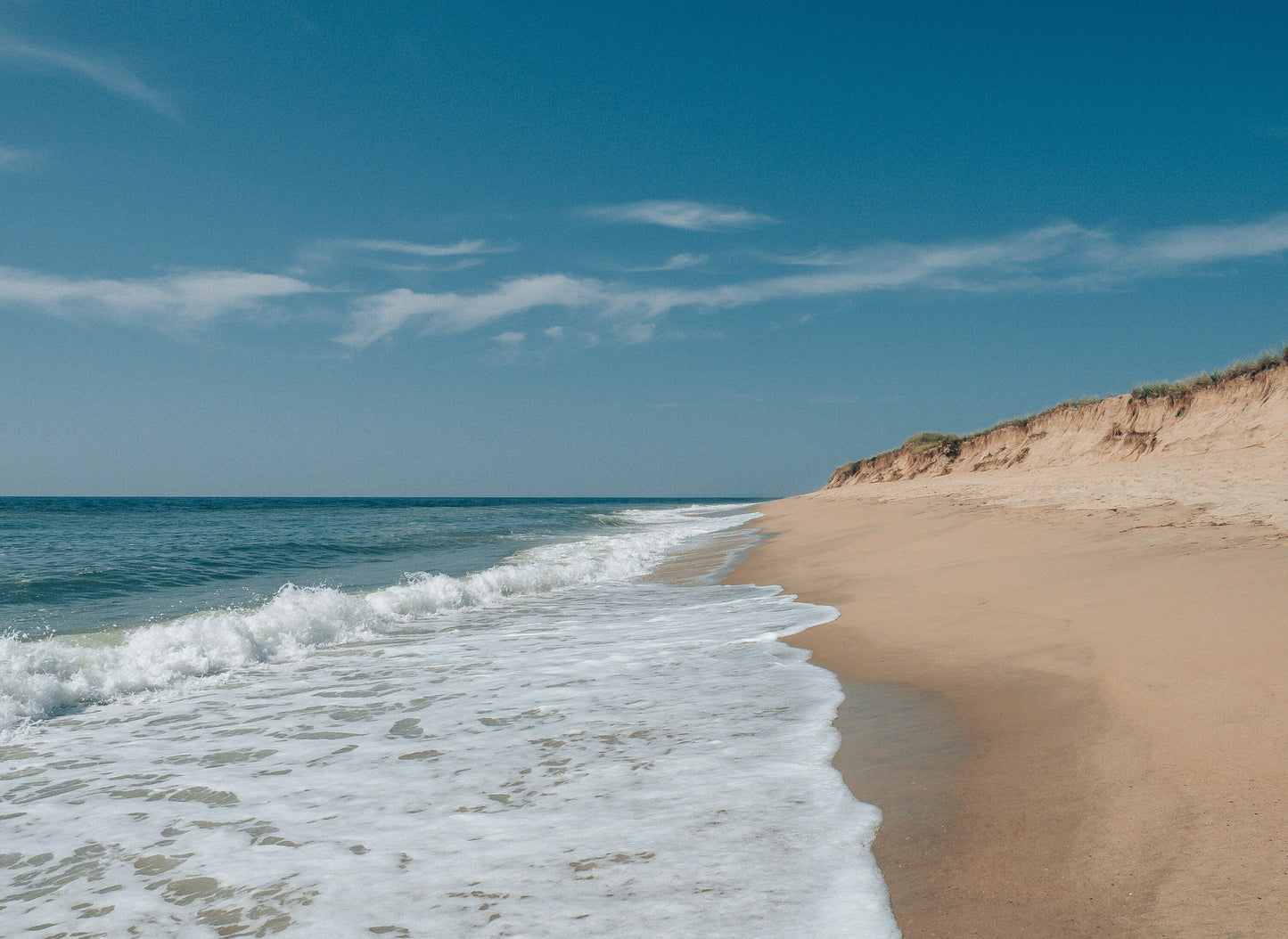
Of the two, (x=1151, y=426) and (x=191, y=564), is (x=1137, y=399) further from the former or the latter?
(x=191, y=564)

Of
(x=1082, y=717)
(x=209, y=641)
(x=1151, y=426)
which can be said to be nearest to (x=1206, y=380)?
(x=1151, y=426)

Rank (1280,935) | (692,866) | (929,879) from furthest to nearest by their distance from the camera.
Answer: (692,866), (929,879), (1280,935)

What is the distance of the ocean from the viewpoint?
2461 millimetres

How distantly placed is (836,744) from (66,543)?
25.4m

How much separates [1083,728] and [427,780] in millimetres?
3297

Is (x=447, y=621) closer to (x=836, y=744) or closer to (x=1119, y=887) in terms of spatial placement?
(x=836, y=744)

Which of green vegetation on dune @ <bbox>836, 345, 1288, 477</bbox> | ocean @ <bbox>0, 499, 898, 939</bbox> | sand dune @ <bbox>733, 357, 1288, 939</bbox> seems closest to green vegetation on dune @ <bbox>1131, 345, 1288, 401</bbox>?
green vegetation on dune @ <bbox>836, 345, 1288, 477</bbox>

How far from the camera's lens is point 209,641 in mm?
6836

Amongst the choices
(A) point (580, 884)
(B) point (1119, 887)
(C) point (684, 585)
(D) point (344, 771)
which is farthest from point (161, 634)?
(B) point (1119, 887)

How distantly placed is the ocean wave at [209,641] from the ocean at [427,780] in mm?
29

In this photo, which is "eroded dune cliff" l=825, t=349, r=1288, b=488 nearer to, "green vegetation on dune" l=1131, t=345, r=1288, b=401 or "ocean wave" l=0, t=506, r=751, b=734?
"green vegetation on dune" l=1131, t=345, r=1288, b=401

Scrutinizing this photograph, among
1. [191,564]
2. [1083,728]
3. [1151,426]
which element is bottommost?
[191,564]

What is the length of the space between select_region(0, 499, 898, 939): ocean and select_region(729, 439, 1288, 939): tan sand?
296mm

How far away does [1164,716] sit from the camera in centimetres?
341
